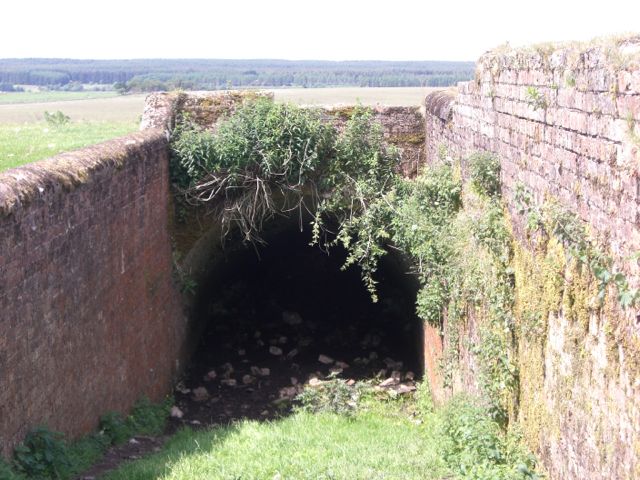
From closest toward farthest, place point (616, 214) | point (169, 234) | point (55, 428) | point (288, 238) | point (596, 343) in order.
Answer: point (616, 214) < point (596, 343) < point (55, 428) < point (169, 234) < point (288, 238)

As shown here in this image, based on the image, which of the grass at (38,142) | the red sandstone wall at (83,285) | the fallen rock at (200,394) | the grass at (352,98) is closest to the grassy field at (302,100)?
the grass at (352,98)

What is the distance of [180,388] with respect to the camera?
12250 mm

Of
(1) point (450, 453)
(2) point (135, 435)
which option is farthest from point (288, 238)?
(1) point (450, 453)

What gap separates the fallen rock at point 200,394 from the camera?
12.0m

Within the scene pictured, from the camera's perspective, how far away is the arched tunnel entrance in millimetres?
12578

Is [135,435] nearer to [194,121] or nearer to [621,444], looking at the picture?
[194,121]

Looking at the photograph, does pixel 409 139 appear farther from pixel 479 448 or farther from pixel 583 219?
pixel 583 219

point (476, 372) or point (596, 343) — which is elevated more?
point (596, 343)

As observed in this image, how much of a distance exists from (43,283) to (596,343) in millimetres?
4307

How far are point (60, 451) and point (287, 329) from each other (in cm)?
886

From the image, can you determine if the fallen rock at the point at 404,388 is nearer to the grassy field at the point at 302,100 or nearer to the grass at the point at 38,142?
the grassy field at the point at 302,100

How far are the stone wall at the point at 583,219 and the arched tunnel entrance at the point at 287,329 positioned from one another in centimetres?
560

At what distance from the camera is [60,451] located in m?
6.98

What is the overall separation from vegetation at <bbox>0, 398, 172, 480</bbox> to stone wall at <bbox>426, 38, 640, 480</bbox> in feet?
12.1
